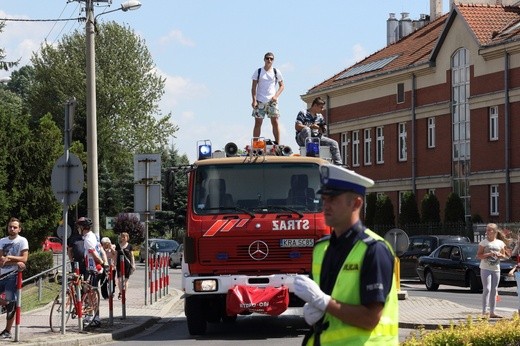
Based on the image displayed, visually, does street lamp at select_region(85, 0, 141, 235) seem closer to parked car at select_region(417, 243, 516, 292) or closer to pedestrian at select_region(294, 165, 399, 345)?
parked car at select_region(417, 243, 516, 292)

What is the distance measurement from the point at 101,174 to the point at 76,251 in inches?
2806

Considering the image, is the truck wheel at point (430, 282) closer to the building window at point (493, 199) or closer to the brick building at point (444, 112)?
the brick building at point (444, 112)

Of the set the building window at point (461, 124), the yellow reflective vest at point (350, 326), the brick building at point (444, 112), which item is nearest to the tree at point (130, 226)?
the brick building at point (444, 112)

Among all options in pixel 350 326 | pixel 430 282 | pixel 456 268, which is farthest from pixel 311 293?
pixel 430 282

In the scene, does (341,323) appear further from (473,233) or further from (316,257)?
(473,233)

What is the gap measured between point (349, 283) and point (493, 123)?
54875mm

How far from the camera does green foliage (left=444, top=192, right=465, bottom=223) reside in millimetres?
60844

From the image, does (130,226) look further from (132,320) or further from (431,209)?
(132,320)

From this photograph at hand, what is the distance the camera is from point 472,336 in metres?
13.0

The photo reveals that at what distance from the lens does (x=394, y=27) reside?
285ft

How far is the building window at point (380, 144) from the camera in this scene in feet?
236

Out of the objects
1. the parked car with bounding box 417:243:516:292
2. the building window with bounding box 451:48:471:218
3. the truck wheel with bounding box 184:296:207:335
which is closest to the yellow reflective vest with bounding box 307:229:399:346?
the truck wheel with bounding box 184:296:207:335

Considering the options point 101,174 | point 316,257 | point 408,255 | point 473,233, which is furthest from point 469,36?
point 316,257

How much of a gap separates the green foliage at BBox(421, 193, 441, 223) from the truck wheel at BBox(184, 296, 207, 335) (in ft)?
143
